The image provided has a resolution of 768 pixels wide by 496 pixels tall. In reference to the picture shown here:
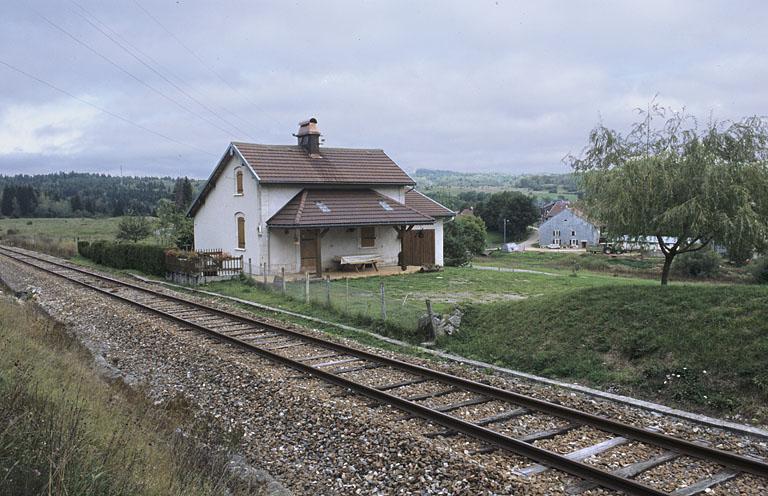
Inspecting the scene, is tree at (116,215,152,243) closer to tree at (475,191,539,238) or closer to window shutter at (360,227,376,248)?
window shutter at (360,227,376,248)

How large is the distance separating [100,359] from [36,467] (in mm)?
7867

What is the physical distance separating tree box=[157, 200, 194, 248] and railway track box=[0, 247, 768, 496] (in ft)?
80.5

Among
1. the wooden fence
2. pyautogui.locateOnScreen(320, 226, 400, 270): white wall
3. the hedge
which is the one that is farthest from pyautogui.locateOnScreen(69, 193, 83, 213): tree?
pyautogui.locateOnScreen(320, 226, 400, 270): white wall

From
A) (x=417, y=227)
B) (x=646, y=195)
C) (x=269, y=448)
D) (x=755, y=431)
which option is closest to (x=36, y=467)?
(x=269, y=448)

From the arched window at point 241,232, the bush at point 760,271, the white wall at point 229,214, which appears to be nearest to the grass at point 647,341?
the white wall at point 229,214

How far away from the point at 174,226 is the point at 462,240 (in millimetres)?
19536

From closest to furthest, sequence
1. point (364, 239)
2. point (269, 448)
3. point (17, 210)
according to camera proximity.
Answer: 1. point (269, 448)
2. point (364, 239)
3. point (17, 210)

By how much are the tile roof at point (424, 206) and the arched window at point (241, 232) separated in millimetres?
8638

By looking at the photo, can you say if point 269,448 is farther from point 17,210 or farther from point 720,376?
point 17,210

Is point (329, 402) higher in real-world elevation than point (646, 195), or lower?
lower

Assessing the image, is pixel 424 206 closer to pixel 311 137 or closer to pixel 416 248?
pixel 416 248

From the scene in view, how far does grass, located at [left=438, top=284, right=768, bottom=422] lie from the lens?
8508mm

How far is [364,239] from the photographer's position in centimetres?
2962

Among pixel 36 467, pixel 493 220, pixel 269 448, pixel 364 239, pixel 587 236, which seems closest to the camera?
pixel 36 467
